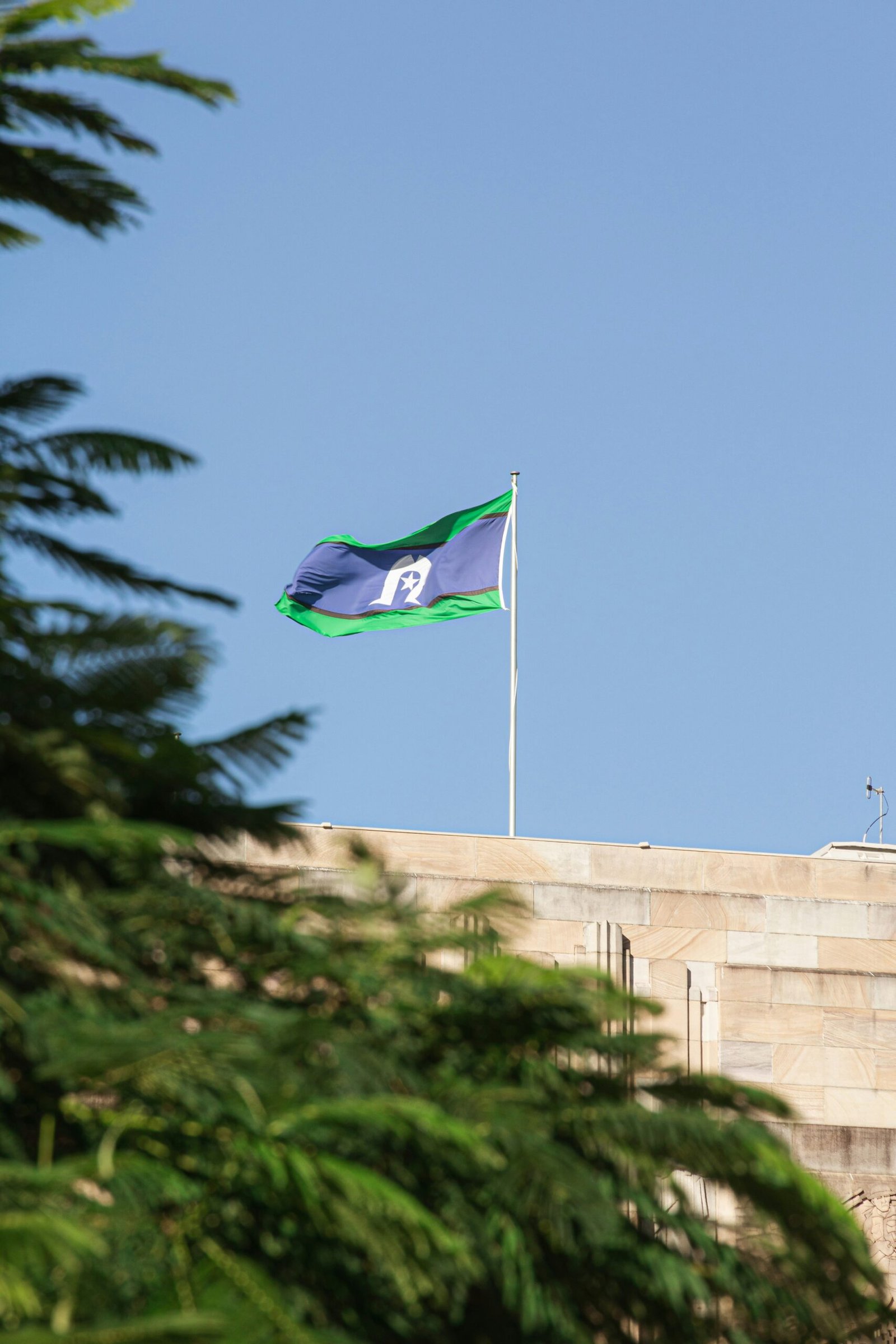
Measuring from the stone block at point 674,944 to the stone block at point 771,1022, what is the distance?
72 centimetres

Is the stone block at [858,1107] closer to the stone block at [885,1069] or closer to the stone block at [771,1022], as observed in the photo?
the stone block at [885,1069]

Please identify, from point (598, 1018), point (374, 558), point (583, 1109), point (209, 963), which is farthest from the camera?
point (374, 558)

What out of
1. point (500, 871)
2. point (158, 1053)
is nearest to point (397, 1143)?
point (158, 1053)

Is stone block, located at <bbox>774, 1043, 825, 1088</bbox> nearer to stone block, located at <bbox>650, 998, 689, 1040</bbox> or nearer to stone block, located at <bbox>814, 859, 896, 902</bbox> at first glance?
stone block, located at <bbox>650, 998, 689, 1040</bbox>

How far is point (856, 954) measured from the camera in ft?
70.3

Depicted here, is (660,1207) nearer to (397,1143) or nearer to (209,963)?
(397,1143)

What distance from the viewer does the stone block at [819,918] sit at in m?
21.3

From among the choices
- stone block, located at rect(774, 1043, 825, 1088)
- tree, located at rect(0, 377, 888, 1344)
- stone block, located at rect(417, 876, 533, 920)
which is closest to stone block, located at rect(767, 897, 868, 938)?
stone block, located at rect(774, 1043, 825, 1088)

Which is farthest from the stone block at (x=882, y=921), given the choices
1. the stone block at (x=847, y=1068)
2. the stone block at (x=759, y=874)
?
the stone block at (x=847, y=1068)

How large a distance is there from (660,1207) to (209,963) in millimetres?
1208

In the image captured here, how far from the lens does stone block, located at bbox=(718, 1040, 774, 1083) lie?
20125 mm

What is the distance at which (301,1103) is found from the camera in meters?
3.04

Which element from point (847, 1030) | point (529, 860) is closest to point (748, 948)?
point (847, 1030)

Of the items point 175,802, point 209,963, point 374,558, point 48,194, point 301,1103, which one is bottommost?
point 301,1103
